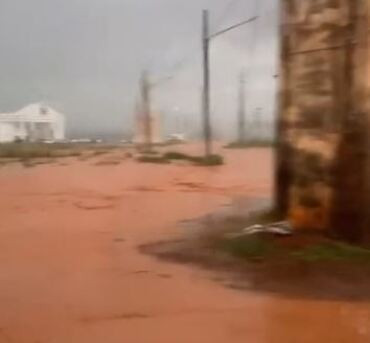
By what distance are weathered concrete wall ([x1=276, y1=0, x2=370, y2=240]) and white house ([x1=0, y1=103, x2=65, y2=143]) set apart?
149ft

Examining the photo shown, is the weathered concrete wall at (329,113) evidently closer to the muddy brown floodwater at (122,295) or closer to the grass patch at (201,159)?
the muddy brown floodwater at (122,295)

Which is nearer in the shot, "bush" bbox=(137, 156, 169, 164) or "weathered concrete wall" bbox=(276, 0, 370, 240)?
"weathered concrete wall" bbox=(276, 0, 370, 240)

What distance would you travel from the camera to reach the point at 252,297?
6.32m

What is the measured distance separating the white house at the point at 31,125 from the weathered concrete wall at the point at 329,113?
45.5m

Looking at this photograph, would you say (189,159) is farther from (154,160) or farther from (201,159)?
(154,160)

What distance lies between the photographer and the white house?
54.9m

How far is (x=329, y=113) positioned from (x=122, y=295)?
3390 mm

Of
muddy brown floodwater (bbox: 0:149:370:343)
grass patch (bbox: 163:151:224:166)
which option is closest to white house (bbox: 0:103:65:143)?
grass patch (bbox: 163:151:224:166)

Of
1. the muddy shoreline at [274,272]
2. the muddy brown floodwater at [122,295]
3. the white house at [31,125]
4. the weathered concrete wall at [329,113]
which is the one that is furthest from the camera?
the white house at [31,125]

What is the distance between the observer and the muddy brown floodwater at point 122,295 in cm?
527

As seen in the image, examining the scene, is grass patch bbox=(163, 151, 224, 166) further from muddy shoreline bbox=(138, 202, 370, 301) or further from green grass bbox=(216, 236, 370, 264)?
green grass bbox=(216, 236, 370, 264)

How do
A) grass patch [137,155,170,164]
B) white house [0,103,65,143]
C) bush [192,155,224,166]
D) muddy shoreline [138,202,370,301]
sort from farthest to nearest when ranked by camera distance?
white house [0,103,65,143], grass patch [137,155,170,164], bush [192,155,224,166], muddy shoreline [138,202,370,301]

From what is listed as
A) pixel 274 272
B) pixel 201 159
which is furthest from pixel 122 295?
pixel 201 159

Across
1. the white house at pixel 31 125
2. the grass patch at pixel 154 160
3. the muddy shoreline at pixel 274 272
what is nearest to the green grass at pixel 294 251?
the muddy shoreline at pixel 274 272
